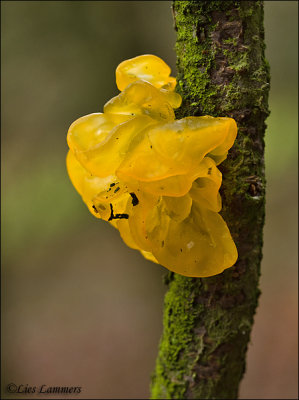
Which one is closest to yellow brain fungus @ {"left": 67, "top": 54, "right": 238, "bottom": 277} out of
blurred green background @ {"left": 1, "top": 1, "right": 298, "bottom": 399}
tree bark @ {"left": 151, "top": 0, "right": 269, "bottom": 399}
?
tree bark @ {"left": 151, "top": 0, "right": 269, "bottom": 399}

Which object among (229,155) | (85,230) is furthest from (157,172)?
(85,230)

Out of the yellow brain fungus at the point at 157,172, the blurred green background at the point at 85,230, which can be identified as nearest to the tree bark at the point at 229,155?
the yellow brain fungus at the point at 157,172

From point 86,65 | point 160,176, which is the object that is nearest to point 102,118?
point 160,176

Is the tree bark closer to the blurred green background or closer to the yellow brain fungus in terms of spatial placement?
the yellow brain fungus

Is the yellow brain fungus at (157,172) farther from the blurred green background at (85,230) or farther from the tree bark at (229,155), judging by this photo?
the blurred green background at (85,230)

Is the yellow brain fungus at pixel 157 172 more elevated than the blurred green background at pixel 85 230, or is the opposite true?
the yellow brain fungus at pixel 157 172

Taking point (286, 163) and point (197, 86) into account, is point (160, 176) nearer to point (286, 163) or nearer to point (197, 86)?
point (197, 86)
